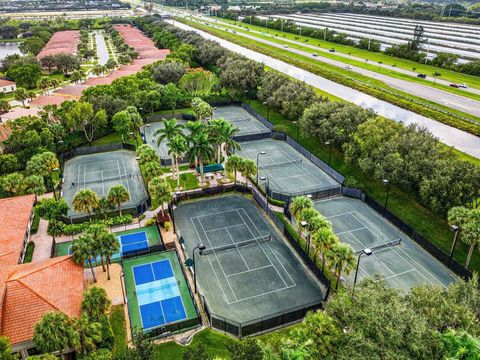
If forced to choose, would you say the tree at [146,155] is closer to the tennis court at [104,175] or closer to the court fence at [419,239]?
the tennis court at [104,175]

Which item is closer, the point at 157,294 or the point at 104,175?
the point at 157,294

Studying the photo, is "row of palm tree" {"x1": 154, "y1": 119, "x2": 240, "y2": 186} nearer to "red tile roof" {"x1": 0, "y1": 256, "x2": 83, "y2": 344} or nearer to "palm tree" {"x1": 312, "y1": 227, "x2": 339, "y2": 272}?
"palm tree" {"x1": 312, "y1": 227, "x2": 339, "y2": 272}

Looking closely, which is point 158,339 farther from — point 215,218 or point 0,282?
point 215,218

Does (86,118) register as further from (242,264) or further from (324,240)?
(324,240)

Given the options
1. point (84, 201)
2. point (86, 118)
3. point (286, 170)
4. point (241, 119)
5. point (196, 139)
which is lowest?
point (286, 170)

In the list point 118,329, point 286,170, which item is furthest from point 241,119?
point 118,329

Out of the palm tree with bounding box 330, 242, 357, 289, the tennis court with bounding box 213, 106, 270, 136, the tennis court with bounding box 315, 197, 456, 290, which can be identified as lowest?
the tennis court with bounding box 315, 197, 456, 290

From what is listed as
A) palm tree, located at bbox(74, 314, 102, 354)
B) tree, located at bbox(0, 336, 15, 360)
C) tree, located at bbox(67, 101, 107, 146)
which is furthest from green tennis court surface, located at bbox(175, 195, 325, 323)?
tree, located at bbox(67, 101, 107, 146)
